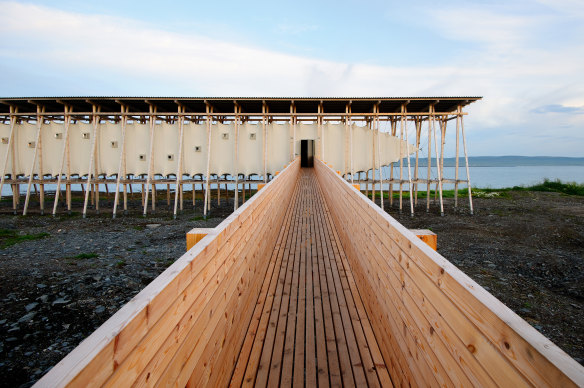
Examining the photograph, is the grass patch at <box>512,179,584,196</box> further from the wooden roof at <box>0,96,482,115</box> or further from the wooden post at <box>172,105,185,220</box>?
the wooden post at <box>172,105,185,220</box>

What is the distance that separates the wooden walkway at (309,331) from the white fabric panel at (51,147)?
23.3 m

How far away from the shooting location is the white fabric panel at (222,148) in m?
20.6

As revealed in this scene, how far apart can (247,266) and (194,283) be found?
2004 mm

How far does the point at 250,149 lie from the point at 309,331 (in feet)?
59.0

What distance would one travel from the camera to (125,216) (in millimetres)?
20672

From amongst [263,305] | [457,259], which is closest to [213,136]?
[457,259]

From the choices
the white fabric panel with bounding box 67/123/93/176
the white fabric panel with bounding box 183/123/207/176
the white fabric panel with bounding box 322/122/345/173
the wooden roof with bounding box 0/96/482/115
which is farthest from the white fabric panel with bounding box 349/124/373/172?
the white fabric panel with bounding box 67/123/93/176

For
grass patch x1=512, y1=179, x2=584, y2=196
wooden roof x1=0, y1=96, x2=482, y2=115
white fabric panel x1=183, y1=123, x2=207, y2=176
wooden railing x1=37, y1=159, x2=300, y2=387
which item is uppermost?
wooden roof x1=0, y1=96, x2=482, y2=115

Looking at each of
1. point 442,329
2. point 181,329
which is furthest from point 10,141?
point 442,329

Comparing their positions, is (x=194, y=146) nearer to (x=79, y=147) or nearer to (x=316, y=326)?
(x=79, y=147)

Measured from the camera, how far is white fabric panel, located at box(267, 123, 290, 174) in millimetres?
20859

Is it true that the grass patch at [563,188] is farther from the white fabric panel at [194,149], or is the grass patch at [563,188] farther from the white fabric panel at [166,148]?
the white fabric panel at [166,148]

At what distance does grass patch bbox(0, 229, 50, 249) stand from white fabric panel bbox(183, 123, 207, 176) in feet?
29.4

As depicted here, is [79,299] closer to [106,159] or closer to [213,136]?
[213,136]
